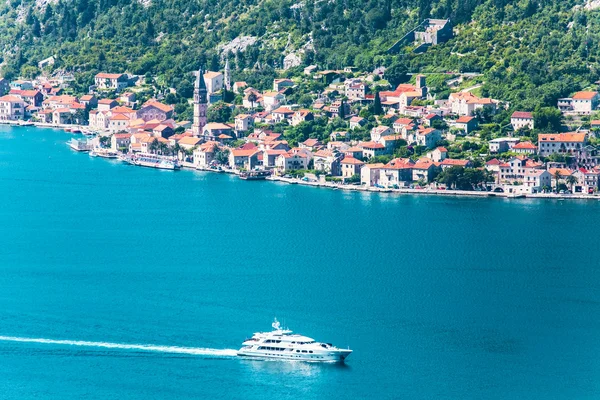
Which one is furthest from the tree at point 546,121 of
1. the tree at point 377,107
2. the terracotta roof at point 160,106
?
the terracotta roof at point 160,106

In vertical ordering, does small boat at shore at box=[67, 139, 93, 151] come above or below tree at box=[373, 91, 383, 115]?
below

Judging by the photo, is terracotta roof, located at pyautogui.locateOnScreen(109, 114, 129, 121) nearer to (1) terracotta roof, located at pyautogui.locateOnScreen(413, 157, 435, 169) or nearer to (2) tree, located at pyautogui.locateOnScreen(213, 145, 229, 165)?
(2) tree, located at pyautogui.locateOnScreen(213, 145, 229, 165)

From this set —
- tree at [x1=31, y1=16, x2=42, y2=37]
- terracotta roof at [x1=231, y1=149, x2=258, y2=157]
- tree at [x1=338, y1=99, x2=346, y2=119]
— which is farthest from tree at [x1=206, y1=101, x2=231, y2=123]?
tree at [x1=31, y1=16, x2=42, y2=37]

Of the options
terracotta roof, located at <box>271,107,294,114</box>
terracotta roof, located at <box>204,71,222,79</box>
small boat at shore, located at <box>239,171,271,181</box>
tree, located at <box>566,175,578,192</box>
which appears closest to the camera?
tree, located at <box>566,175,578,192</box>

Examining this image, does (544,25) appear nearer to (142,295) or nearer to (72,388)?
(142,295)

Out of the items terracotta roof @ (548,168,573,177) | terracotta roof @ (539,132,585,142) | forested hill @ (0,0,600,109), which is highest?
forested hill @ (0,0,600,109)
